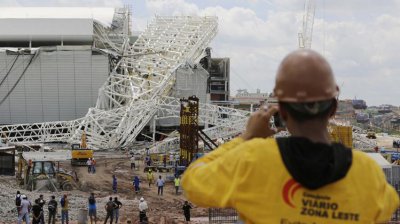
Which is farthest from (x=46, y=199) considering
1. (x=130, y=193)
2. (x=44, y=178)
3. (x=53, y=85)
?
(x=53, y=85)

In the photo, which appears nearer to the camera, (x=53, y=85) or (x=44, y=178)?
(x=44, y=178)

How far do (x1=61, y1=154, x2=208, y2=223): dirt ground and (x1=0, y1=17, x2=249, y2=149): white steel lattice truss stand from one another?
10455mm

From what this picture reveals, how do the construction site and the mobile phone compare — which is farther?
the construction site

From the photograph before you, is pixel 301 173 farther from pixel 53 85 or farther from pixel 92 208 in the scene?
pixel 53 85

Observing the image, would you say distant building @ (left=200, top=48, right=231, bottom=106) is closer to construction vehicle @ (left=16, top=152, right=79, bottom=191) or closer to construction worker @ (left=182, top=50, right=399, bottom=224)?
construction vehicle @ (left=16, top=152, right=79, bottom=191)

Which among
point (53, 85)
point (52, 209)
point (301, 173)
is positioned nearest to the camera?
point (301, 173)

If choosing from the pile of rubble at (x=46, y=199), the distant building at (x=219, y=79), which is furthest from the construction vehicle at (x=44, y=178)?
the distant building at (x=219, y=79)

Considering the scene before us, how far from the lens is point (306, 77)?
10.3 ft

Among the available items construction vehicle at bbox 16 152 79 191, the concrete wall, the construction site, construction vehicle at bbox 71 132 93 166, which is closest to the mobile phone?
construction vehicle at bbox 16 152 79 191

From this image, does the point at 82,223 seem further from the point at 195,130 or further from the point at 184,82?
the point at 184,82

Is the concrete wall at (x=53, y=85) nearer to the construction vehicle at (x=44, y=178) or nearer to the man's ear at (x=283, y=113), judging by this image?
the construction vehicle at (x=44, y=178)

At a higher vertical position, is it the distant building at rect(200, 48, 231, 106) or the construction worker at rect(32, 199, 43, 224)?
the distant building at rect(200, 48, 231, 106)

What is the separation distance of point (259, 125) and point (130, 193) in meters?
33.1

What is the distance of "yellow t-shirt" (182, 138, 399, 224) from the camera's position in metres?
3.09
